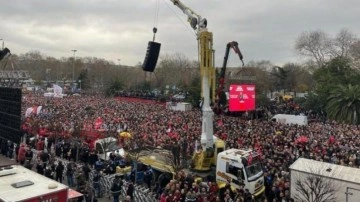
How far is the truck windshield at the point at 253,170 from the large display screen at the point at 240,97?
47.0 ft

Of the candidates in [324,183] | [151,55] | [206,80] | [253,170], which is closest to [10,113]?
[151,55]

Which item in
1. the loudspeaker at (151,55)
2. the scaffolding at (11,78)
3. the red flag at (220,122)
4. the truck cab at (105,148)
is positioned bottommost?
the truck cab at (105,148)

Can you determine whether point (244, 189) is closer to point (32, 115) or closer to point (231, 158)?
point (231, 158)

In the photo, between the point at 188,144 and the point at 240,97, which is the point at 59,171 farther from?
the point at 240,97

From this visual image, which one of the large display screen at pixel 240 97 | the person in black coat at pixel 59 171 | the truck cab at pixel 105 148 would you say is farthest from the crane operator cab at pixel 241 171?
the large display screen at pixel 240 97

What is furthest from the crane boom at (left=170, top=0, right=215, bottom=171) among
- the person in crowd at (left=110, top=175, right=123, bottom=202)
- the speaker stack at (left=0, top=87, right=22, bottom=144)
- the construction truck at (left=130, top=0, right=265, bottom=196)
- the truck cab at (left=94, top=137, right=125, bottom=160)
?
the speaker stack at (left=0, top=87, right=22, bottom=144)

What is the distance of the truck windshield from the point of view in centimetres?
1566

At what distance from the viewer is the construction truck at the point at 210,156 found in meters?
15.8

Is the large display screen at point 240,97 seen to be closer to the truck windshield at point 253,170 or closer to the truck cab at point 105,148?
the truck cab at point 105,148

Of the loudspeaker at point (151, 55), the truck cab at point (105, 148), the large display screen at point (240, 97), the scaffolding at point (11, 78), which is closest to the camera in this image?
the loudspeaker at point (151, 55)

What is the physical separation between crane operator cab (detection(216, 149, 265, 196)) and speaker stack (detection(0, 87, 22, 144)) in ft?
29.2

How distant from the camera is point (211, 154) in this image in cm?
1842

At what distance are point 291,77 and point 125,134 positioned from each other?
67880 millimetres

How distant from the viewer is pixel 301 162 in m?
15.6
